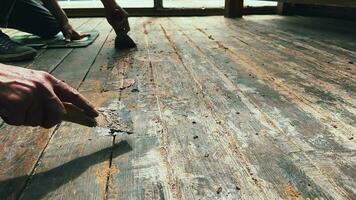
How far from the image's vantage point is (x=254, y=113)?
1.29 metres

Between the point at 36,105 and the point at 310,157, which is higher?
the point at 36,105

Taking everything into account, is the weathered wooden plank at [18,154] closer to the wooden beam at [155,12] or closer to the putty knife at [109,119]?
the putty knife at [109,119]

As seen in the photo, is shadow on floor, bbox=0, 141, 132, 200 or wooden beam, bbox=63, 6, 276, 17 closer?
shadow on floor, bbox=0, 141, 132, 200

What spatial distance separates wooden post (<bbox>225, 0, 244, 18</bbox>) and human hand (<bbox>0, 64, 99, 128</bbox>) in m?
4.05

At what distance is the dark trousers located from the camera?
2791mm

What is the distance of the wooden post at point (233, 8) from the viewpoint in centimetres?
462

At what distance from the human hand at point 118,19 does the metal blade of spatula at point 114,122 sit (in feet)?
4.53

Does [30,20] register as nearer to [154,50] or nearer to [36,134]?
[154,50]

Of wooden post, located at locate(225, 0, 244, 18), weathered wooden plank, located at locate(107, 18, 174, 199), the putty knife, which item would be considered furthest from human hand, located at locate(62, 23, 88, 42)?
wooden post, located at locate(225, 0, 244, 18)

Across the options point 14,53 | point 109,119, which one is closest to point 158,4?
point 14,53

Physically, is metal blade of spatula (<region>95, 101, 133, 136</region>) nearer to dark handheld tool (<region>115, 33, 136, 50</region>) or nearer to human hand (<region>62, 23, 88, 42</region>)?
dark handheld tool (<region>115, 33, 136, 50</region>)

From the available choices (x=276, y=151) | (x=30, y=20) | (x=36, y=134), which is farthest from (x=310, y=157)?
(x=30, y=20)

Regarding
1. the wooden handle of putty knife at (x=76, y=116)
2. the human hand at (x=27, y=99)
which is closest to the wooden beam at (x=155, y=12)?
the wooden handle of putty knife at (x=76, y=116)

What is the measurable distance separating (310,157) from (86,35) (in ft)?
7.90
